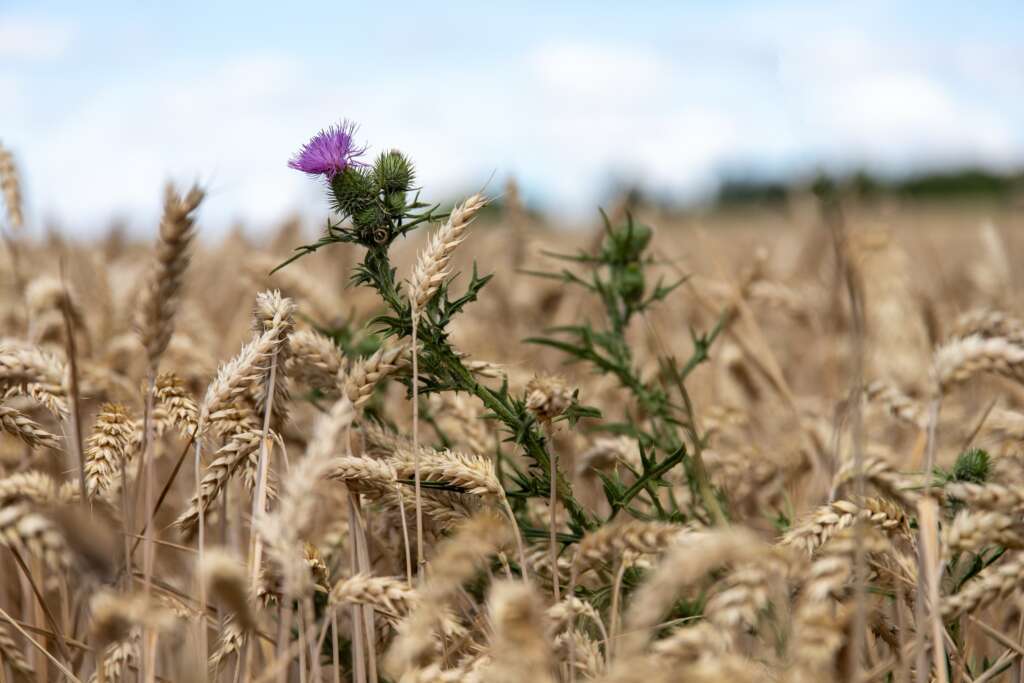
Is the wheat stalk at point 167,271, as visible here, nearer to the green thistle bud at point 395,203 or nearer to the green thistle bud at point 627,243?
the green thistle bud at point 395,203

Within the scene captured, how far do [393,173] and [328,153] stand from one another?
100mm

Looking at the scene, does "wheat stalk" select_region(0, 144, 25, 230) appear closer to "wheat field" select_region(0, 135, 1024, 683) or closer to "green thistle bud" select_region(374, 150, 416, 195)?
"wheat field" select_region(0, 135, 1024, 683)

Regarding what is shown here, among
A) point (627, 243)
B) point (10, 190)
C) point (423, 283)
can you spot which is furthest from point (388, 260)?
point (10, 190)

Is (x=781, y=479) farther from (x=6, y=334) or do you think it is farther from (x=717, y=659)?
(x=6, y=334)

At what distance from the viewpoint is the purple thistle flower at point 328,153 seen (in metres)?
1.39

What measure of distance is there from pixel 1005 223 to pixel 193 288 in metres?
8.83

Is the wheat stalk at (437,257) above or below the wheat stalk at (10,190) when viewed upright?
below

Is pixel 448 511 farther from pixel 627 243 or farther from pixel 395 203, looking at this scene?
pixel 627 243

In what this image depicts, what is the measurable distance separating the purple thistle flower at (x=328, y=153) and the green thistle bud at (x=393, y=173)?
0.04 m

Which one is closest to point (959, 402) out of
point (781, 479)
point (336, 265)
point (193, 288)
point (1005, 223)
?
point (781, 479)

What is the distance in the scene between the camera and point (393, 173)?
142 cm

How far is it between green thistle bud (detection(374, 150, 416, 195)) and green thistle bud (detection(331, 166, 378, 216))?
0.02 metres

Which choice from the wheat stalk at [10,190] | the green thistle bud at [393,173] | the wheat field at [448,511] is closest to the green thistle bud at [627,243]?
the wheat field at [448,511]

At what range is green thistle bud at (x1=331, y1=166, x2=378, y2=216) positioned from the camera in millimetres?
1390
